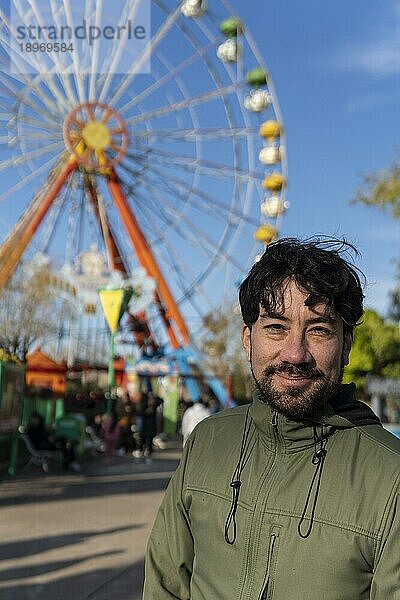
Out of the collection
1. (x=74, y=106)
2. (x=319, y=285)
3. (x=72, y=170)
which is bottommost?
(x=319, y=285)

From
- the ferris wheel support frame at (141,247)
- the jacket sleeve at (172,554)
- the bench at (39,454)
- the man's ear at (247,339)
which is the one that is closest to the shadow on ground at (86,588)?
the jacket sleeve at (172,554)

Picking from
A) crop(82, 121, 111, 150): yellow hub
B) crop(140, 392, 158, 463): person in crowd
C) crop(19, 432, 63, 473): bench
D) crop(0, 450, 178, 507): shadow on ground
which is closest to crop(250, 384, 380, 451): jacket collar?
→ crop(0, 450, 178, 507): shadow on ground

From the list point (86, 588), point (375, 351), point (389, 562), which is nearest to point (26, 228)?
point (86, 588)

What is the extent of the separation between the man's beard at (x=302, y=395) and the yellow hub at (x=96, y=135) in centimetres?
1802

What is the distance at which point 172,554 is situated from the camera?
1.71 meters

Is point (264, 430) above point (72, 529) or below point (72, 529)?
above

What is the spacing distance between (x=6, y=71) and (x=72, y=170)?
274 centimetres

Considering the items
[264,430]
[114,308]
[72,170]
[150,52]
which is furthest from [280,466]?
[150,52]

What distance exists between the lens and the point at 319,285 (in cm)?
158

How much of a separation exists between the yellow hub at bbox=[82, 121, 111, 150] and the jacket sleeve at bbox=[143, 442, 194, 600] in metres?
17.9

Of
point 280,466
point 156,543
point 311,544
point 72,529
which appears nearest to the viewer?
point 311,544

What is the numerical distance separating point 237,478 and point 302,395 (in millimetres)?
225

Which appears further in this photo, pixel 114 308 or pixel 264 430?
pixel 114 308

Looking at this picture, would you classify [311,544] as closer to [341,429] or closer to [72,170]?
[341,429]
